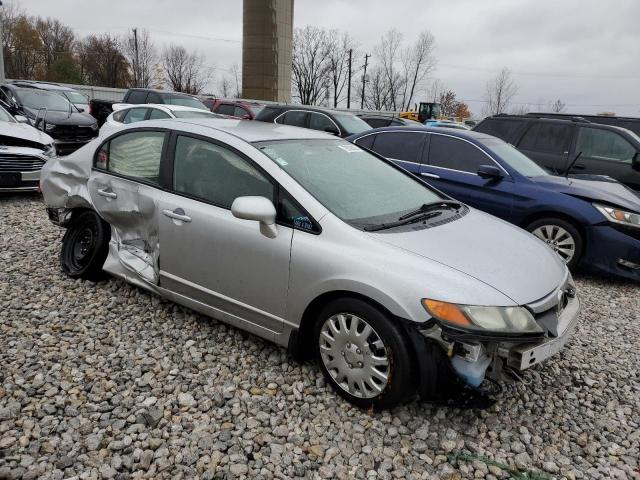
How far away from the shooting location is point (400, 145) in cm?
666

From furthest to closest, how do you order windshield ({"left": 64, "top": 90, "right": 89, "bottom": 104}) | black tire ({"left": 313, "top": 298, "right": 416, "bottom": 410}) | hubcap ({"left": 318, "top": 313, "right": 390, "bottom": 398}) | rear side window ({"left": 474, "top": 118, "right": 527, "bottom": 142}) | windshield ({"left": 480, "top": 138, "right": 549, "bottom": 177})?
windshield ({"left": 64, "top": 90, "right": 89, "bottom": 104}) → rear side window ({"left": 474, "top": 118, "right": 527, "bottom": 142}) → windshield ({"left": 480, "top": 138, "right": 549, "bottom": 177}) → hubcap ({"left": 318, "top": 313, "right": 390, "bottom": 398}) → black tire ({"left": 313, "top": 298, "right": 416, "bottom": 410})

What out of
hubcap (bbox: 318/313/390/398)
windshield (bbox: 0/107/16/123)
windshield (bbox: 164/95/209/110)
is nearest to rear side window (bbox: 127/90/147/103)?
windshield (bbox: 164/95/209/110)

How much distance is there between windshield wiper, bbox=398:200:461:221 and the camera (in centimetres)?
327

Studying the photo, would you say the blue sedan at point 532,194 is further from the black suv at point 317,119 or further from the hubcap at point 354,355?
the black suv at point 317,119

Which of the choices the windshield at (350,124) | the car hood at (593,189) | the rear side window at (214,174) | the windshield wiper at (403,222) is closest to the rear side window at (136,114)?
the windshield at (350,124)

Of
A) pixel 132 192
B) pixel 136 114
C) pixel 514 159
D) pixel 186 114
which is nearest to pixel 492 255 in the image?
pixel 132 192

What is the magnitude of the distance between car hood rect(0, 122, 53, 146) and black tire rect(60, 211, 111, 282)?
11.7 ft

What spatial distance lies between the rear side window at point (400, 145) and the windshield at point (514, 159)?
0.81 m

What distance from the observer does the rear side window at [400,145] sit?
6.51m

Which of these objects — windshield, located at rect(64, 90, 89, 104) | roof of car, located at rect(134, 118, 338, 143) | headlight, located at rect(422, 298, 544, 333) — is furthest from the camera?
windshield, located at rect(64, 90, 89, 104)

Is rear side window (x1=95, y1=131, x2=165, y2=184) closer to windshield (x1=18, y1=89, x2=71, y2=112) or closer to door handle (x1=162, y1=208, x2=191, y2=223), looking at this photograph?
door handle (x1=162, y1=208, x2=191, y2=223)

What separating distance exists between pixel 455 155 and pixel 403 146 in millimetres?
733

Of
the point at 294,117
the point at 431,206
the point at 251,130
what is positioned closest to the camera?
the point at 431,206

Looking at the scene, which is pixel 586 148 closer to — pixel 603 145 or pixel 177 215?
pixel 603 145
